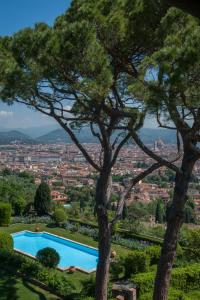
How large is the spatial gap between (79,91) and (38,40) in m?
1.05

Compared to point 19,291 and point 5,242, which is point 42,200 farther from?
point 19,291

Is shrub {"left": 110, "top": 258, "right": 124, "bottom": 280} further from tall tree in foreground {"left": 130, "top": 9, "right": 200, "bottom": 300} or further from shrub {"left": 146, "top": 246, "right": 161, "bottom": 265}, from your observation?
tall tree in foreground {"left": 130, "top": 9, "right": 200, "bottom": 300}

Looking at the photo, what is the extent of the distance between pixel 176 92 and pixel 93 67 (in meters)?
1.63

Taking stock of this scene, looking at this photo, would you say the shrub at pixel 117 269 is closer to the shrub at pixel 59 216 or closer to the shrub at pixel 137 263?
the shrub at pixel 137 263

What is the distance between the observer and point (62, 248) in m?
15.8

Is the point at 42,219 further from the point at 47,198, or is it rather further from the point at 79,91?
the point at 79,91

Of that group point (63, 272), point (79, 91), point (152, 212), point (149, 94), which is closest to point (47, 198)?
point (63, 272)

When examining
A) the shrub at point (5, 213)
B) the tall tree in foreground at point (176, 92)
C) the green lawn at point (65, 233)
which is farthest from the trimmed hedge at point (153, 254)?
the shrub at point (5, 213)

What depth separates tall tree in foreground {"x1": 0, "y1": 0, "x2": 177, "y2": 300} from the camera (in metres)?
6.21

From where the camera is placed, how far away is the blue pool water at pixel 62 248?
47.6 feet

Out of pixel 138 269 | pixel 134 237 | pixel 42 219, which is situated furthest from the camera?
pixel 42 219

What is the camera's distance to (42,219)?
62.8 ft

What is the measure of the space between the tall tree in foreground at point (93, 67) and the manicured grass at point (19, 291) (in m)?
1.67

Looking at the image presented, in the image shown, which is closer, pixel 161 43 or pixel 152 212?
pixel 161 43
